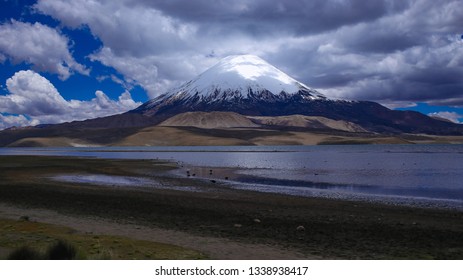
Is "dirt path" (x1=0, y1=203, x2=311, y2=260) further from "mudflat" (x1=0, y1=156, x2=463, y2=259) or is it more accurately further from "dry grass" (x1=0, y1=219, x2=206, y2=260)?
"dry grass" (x1=0, y1=219, x2=206, y2=260)

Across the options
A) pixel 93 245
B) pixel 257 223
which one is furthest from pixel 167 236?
pixel 257 223

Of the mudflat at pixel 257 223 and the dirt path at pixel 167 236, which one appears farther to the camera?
the mudflat at pixel 257 223

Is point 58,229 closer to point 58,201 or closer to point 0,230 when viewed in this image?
point 0,230

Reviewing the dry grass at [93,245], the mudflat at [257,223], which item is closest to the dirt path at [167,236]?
the mudflat at [257,223]

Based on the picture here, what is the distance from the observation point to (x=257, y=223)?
20.2m

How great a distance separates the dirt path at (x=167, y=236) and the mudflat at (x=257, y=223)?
35mm

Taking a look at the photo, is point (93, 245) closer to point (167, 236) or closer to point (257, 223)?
point (167, 236)

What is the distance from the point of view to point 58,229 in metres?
17.1

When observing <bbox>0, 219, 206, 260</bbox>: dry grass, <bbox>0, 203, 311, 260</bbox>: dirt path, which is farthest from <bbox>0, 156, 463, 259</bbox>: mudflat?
<bbox>0, 219, 206, 260</bbox>: dry grass

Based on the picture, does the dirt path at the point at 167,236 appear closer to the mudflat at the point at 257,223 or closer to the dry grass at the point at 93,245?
the mudflat at the point at 257,223

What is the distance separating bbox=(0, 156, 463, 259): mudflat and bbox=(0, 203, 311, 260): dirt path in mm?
35

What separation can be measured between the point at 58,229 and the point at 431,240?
1524 cm

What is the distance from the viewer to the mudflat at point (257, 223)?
14969mm

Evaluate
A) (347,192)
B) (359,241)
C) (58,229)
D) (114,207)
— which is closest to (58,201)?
(114,207)
